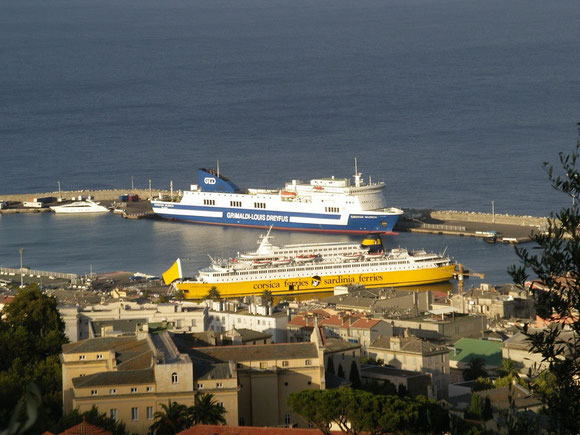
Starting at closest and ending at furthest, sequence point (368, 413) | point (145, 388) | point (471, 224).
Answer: point (368, 413), point (145, 388), point (471, 224)

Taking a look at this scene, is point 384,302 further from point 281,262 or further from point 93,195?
point 93,195

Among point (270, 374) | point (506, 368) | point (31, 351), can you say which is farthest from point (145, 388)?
point (506, 368)

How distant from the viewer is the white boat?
58969 millimetres

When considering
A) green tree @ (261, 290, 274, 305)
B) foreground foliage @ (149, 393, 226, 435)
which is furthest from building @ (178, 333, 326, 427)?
green tree @ (261, 290, 274, 305)

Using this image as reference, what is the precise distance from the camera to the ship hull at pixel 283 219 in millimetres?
54031

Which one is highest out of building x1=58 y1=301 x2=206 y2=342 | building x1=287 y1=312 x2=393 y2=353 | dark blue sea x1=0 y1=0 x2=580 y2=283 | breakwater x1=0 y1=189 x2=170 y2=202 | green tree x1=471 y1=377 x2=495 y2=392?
dark blue sea x1=0 y1=0 x2=580 y2=283

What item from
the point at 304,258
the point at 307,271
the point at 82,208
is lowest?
the point at 307,271

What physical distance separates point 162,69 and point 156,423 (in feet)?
365

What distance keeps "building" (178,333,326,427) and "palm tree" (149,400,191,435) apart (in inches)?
59.6

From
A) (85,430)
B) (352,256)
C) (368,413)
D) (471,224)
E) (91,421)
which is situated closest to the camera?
(85,430)

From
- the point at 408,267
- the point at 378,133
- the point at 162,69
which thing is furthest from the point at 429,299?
the point at 162,69

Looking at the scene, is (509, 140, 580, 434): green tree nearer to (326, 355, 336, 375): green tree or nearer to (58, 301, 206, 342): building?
(326, 355, 336, 375): green tree

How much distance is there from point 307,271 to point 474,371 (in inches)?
662

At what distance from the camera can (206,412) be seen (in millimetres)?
18016
